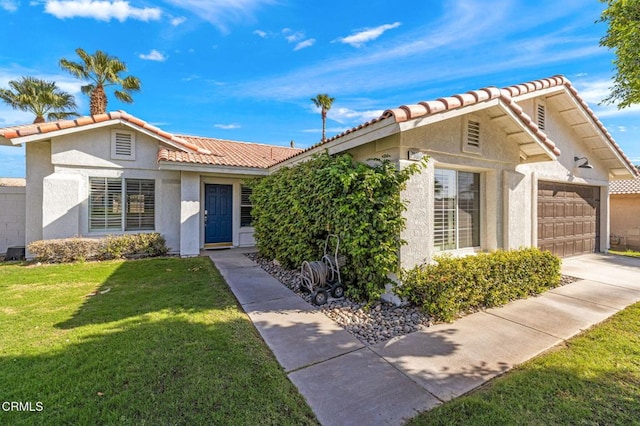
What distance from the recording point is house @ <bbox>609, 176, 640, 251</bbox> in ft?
47.9

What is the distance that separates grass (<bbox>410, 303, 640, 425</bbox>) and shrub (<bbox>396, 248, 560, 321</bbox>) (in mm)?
1484

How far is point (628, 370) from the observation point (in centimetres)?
342

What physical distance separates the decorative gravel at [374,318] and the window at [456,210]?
7.05 feet

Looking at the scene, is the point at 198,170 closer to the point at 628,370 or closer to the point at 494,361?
the point at 494,361

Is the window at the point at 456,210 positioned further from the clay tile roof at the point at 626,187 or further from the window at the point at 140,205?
the clay tile roof at the point at 626,187

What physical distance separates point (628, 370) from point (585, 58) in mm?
10327

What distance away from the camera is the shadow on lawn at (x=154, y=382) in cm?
261

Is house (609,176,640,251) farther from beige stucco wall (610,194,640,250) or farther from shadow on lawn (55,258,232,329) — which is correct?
shadow on lawn (55,258,232,329)

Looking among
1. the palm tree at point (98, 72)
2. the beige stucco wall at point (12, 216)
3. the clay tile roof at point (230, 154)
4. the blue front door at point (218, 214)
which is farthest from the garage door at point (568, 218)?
the palm tree at point (98, 72)

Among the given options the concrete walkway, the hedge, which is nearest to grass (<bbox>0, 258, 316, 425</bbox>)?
the concrete walkway

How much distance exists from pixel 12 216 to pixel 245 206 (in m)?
8.40

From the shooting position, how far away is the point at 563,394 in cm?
295

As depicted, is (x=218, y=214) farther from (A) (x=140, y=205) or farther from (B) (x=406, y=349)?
(B) (x=406, y=349)

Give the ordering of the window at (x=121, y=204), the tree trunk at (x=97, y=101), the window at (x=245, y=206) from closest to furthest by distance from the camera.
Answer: the window at (x=121, y=204)
the window at (x=245, y=206)
the tree trunk at (x=97, y=101)
